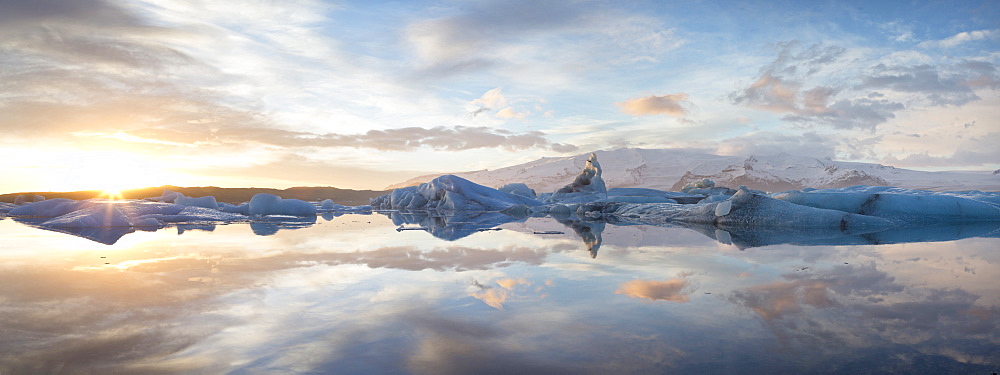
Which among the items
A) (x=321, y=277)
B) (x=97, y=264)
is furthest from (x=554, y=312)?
(x=97, y=264)

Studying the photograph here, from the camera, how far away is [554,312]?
9.39 ft

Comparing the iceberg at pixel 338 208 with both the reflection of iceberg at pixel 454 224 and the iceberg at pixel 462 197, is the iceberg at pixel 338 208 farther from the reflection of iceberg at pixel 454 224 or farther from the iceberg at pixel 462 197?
the reflection of iceberg at pixel 454 224

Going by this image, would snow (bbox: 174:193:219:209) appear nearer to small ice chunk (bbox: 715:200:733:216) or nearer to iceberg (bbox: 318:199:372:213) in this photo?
iceberg (bbox: 318:199:372:213)

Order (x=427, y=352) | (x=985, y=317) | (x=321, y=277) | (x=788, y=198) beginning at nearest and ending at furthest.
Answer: (x=427, y=352) < (x=985, y=317) < (x=321, y=277) < (x=788, y=198)

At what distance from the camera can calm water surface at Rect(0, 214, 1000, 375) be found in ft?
6.63

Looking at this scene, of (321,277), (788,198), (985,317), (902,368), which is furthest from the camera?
(788,198)

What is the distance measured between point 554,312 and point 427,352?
951 millimetres

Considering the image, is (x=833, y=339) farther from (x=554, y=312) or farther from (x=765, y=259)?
(x=765, y=259)

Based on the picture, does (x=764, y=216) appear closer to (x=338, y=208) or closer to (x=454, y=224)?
(x=454, y=224)

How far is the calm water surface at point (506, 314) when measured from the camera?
2.02 metres

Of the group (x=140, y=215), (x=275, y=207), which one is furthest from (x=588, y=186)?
(x=140, y=215)

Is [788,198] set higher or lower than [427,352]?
higher

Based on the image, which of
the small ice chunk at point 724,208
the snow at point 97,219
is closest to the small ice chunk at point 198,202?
the snow at point 97,219

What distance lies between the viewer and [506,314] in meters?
2.81
